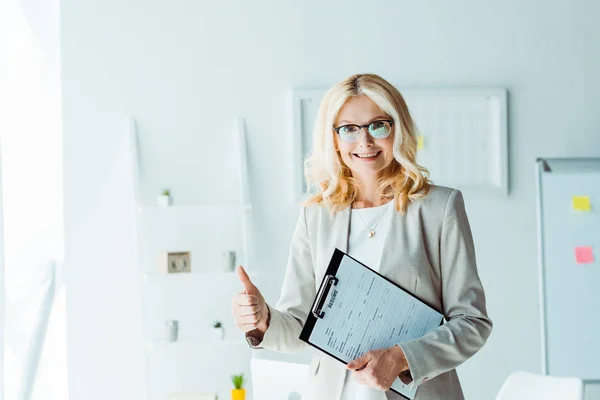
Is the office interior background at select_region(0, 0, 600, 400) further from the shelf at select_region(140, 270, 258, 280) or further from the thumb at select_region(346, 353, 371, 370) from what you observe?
the thumb at select_region(346, 353, 371, 370)

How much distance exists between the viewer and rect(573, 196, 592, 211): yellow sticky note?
154 inches

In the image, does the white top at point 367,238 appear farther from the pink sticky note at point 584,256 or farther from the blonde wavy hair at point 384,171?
the pink sticky note at point 584,256

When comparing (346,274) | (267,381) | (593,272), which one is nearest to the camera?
(346,274)

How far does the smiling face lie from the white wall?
2.21 meters

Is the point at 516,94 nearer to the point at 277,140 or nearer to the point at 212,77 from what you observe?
the point at 277,140

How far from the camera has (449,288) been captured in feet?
5.81

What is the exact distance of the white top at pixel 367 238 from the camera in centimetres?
179

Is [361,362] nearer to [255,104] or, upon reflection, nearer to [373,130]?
[373,130]

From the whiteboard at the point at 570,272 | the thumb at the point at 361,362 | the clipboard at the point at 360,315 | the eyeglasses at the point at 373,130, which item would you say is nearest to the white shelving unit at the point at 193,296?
the whiteboard at the point at 570,272

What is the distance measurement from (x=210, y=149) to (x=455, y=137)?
1.27 metres

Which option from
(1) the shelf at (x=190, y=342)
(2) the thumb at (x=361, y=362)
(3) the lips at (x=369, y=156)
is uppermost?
(3) the lips at (x=369, y=156)

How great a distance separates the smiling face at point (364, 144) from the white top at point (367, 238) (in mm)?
89

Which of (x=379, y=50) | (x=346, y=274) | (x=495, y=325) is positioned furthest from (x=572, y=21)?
(x=346, y=274)

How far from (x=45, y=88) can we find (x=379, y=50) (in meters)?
1.71
